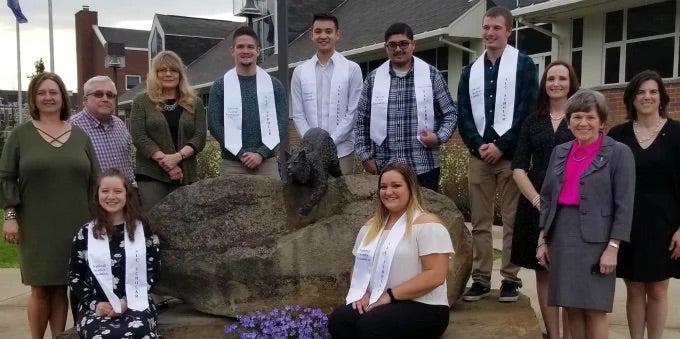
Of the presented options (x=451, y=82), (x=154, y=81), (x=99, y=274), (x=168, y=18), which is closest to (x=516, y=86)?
(x=154, y=81)

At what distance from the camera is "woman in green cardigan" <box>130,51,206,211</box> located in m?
4.63

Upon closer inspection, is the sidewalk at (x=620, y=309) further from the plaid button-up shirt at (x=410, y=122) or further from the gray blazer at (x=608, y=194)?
the gray blazer at (x=608, y=194)

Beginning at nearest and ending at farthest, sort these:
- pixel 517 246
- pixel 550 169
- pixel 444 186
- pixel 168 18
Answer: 1. pixel 550 169
2. pixel 517 246
3. pixel 444 186
4. pixel 168 18

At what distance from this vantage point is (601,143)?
3.76 meters

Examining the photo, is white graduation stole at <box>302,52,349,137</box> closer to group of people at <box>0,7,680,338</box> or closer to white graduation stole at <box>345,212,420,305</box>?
group of people at <box>0,7,680,338</box>

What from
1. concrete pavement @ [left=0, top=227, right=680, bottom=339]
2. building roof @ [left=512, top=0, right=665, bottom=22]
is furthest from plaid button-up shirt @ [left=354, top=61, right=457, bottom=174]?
building roof @ [left=512, top=0, right=665, bottom=22]

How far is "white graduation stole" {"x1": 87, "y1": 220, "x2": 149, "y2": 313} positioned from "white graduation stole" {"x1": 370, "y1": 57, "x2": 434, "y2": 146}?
5.80 ft

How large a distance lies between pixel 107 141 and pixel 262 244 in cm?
129

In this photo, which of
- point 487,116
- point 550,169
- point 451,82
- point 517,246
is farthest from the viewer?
point 451,82

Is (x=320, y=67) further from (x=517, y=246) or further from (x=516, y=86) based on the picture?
(x=517, y=246)

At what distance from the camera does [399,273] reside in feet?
12.0

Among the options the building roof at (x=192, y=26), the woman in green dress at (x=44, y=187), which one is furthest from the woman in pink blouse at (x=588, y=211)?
the building roof at (x=192, y=26)

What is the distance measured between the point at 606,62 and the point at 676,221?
9.57 m

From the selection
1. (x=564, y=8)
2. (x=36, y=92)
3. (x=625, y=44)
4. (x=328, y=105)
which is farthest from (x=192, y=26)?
(x=36, y=92)
